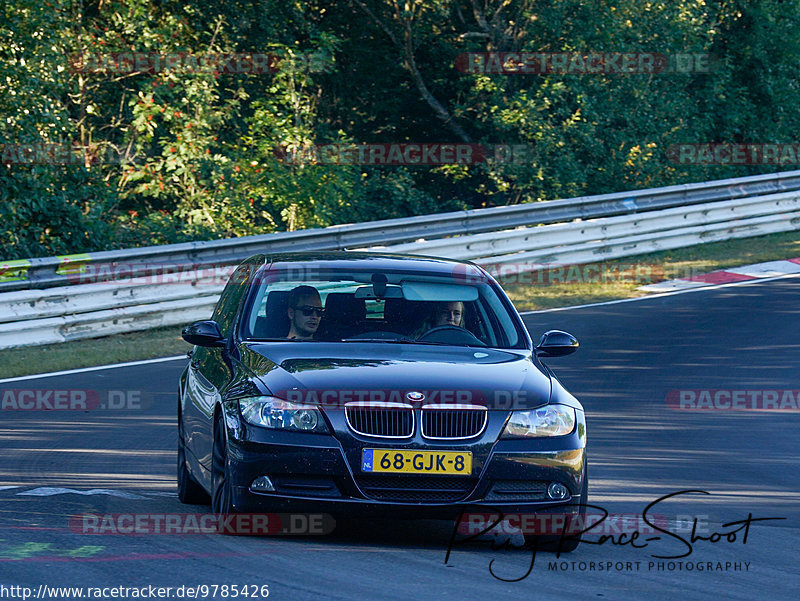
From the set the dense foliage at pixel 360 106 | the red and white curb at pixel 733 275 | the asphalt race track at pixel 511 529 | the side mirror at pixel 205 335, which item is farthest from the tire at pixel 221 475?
the dense foliage at pixel 360 106

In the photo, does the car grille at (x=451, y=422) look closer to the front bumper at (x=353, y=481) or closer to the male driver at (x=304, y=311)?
the front bumper at (x=353, y=481)

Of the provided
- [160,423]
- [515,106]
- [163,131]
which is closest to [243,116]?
[163,131]

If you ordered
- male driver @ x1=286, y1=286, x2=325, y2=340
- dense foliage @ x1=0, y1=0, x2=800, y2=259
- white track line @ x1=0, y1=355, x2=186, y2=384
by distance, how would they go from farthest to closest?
dense foliage @ x1=0, y1=0, x2=800, y2=259 → white track line @ x1=0, y1=355, x2=186, y2=384 → male driver @ x1=286, y1=286, x2=325, y2=340

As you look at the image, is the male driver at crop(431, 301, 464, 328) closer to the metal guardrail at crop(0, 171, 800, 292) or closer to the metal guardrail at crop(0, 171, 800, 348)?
the metal guardrail at crop(0, 171, 800, 348)

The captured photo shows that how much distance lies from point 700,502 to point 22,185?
1339 centimetres

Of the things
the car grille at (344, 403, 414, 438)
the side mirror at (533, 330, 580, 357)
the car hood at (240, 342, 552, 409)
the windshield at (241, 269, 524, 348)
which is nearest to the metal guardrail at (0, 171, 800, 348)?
the windshield at (241, 269, 524, 348)

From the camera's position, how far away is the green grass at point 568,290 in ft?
46.5

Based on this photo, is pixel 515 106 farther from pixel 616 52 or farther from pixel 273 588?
pixel 273 588

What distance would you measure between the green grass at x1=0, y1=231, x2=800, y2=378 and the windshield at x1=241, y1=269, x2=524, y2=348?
255 inches

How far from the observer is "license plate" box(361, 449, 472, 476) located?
6.23 meters

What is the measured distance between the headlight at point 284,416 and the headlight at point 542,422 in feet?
3.05

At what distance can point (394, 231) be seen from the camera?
1906 centimetres

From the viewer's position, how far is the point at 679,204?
866 inches

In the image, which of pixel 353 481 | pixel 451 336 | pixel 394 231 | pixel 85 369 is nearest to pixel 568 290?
pixel 394 231
